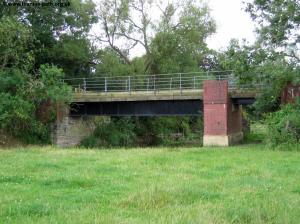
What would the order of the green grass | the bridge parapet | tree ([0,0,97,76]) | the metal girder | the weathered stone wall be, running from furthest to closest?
tree ([0,0,97,76]) < the bridge parapet < the weathered stone wall < the metal girder < the green grass

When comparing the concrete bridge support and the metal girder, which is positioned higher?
the metal girder

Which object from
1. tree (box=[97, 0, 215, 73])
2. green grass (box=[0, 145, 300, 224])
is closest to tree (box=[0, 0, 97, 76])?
tree (box=[97, 0, 215, 73])

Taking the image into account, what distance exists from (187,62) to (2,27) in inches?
792

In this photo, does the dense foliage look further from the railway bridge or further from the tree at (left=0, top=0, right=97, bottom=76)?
the tree at (left=0, top=0, right=97, bottom=76)

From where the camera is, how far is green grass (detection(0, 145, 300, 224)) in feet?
26.1

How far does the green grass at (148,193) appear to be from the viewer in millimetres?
7945

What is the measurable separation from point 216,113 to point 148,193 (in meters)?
24.3

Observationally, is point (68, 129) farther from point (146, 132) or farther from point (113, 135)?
point (146, 132)

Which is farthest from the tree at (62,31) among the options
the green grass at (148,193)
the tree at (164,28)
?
the green grass at (148,193)

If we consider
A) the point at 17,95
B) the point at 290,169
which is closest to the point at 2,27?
the point at 17,95

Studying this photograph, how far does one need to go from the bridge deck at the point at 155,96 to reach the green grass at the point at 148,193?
18.2m

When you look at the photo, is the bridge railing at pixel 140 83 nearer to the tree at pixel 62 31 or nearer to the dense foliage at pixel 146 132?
the tree at pixel 62 31

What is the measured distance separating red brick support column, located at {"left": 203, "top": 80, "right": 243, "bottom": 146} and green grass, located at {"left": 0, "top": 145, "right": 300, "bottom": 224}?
56.4 ft

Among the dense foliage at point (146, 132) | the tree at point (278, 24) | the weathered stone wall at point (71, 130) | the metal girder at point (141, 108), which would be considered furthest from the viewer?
the dense foliage at point (146, 132)
